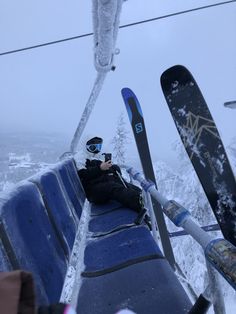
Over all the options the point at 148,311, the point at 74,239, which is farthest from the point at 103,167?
the point at 148,311

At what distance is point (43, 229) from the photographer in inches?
88.7

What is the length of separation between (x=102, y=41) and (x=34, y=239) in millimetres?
4816

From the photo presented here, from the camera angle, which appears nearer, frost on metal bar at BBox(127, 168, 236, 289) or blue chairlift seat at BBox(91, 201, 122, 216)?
frost on metal bar at BBox(127, 168, 236, 289)

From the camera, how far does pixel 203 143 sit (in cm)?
201

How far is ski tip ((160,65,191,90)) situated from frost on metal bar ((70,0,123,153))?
274 centimetres

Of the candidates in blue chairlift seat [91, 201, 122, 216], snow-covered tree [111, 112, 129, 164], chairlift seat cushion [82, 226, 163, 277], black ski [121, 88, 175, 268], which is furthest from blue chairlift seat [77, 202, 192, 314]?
snow-covered tree [111, 112, 129, 164]

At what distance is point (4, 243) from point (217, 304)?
3.58 ft

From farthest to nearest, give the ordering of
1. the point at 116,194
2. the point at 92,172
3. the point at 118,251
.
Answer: the point at 92,172 → the point at 116,194 → the point at 118,251

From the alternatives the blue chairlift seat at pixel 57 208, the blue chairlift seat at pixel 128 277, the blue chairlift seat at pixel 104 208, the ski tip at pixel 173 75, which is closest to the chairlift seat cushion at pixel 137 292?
the blue chairlift seat at pixel 128 277

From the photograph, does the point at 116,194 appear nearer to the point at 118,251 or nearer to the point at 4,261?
the point at 118,251

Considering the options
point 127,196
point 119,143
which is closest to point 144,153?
point 127,196

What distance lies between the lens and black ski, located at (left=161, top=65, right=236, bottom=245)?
1.76 metres

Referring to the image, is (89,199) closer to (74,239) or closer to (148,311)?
(74,239)

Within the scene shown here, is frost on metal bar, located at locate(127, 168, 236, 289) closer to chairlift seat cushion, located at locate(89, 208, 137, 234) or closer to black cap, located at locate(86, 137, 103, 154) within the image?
chairlift seat cushion, located at locate(89, 208, 137, 234)
